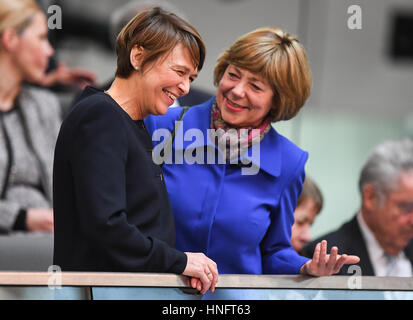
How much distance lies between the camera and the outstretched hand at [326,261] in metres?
1.62

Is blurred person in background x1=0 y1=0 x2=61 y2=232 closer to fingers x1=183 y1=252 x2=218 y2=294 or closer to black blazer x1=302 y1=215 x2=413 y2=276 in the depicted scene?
black blazer x1=302 y1=215 x2=413 y2=276

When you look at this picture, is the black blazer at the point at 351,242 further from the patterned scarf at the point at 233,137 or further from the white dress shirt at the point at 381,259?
the patterned scarf at the point at 233,137

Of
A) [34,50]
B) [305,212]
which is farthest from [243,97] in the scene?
[34,50]

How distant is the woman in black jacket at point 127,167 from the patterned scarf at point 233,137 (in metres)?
0.30

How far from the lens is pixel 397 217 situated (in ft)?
9.00

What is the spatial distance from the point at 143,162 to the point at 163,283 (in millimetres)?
266

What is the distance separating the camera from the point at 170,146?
1.80 metres

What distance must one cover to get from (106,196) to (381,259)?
5.25 feet

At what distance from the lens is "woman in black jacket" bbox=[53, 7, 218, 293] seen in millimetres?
1398

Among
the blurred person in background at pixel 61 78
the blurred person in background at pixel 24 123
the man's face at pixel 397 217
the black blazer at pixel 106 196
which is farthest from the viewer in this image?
the blurred person in background at pixel 61 78

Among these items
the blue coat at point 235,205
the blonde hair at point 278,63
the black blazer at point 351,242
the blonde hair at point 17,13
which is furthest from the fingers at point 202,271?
the blonde hair at point 17,13

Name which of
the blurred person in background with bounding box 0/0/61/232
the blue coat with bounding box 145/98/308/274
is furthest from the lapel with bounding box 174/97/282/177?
the blurred person in background with bounding box 0/0/61/232
